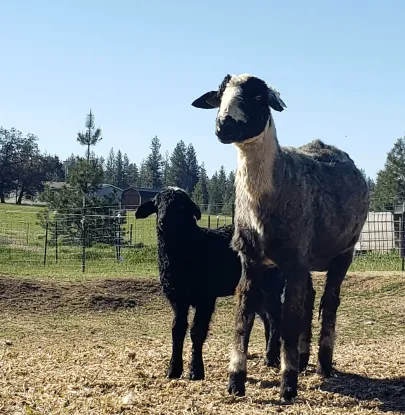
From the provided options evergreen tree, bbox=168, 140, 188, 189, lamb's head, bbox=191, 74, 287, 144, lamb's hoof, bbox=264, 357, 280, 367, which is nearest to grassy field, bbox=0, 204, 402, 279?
lamb's hoof, bbox=264, 357, 280, 367

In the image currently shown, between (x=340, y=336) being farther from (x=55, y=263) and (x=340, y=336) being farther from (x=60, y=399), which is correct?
(x=55, y=263)

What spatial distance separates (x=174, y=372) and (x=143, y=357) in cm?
120

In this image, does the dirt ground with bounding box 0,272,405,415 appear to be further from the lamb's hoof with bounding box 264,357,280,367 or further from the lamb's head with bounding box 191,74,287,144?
the lamb's head with bounding box 191,74,287,144

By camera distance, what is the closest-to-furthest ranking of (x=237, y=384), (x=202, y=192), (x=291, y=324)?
(x=291, y=324), (x=237, y=384), (x=202, y=192)

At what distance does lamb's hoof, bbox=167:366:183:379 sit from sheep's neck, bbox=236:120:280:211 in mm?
2337

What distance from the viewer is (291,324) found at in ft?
19.7

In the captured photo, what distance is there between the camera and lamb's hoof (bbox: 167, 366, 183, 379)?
7133 millimetres

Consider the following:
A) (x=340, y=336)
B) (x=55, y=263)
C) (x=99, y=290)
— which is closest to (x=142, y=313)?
(x=99, y=290)

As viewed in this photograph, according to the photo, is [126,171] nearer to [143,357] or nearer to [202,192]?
[202,192]

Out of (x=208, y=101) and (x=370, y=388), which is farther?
(x=370, y=388)

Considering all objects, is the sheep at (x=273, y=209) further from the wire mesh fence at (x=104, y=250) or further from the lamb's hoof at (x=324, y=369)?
the wire mesh fence at (x=104, y=250)

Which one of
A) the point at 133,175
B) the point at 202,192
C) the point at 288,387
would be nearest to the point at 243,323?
the point at 288,387

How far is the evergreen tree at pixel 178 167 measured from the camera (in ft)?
346

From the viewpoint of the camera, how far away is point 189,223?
7605 mm
